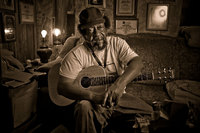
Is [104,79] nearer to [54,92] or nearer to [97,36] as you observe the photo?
[97,36]

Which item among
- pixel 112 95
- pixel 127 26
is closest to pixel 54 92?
pixel 112 95

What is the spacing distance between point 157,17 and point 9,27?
2.81m

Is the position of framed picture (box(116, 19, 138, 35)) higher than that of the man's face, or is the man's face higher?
framed picture (box(116, 19, 138, 35))

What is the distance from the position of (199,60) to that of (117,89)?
196 cm

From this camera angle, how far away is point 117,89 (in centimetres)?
171

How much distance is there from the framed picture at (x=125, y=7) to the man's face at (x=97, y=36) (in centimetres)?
185

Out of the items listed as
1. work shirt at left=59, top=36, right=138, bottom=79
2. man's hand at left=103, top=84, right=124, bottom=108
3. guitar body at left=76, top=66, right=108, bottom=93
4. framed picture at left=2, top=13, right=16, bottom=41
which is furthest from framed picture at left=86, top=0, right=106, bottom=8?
man's hand at left=103, top=84, right=124, bottom=108

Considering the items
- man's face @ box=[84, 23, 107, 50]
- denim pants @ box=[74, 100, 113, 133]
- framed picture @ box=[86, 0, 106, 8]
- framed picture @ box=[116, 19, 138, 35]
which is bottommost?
denim pants @ box=[74, 100, 113, 133]

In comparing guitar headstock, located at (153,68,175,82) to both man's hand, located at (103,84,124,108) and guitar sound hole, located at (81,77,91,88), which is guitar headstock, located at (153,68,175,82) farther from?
guitar sound hole, located at (81,77,91,88)

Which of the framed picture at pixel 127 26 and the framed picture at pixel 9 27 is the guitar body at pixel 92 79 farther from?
the framed picture at pixel 127 26

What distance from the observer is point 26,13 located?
3.55m

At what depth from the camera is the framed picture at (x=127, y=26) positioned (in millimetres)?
3714

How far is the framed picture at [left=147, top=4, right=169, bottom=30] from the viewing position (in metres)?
3.56

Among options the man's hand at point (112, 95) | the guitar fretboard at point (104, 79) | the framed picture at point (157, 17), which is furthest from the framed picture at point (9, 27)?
the framed picture at point (157, 17)
